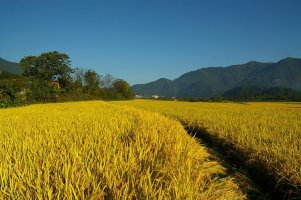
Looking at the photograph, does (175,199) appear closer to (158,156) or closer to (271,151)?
(158,156)

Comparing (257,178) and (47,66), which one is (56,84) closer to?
(47,66)

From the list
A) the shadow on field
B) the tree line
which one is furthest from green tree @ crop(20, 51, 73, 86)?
the shadow on field

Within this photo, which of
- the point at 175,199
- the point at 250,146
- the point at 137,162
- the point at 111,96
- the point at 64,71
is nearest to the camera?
the point at 175,199

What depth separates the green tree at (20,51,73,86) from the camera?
295 ft

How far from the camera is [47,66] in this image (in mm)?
91500

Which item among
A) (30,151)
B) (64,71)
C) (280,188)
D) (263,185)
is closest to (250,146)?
(263,185)

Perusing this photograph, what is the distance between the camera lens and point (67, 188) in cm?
325

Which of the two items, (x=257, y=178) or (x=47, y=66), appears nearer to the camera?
(x=257, y=178)

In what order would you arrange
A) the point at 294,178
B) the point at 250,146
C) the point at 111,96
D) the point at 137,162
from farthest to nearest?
the point at 111,96 < the point at 250,146 < the point at 294,178 < the point at 137,162

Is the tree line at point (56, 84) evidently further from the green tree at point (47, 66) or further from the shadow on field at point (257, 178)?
the shadow on field at point (257, 178)

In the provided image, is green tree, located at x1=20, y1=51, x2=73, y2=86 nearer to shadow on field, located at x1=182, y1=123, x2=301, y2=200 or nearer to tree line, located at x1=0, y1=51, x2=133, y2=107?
tree line, located at x1=0, y1=51, x2=133, y2=107

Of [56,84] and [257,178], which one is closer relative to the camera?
[257,178]

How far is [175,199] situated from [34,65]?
9494 centimetres

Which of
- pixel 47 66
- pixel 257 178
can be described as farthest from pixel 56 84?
pixel 257 178
